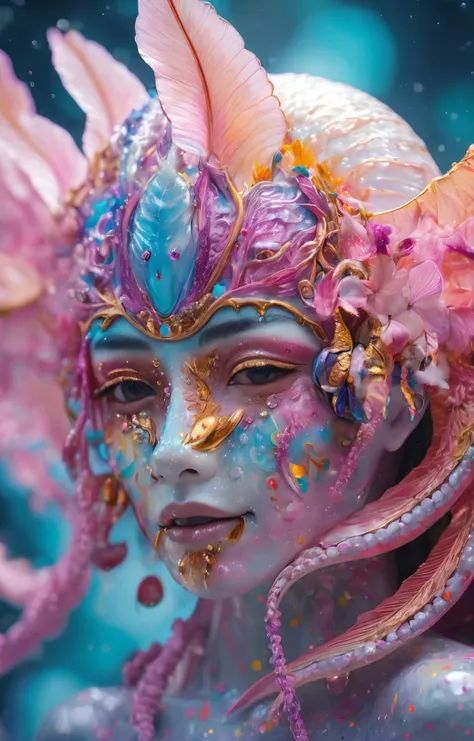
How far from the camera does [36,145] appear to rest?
4.76 feet

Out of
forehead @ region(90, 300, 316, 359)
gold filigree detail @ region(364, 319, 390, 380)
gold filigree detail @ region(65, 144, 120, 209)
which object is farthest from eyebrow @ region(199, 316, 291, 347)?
gold filigree detail @ region(65, 144, 120, 209)

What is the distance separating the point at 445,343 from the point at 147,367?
381mm

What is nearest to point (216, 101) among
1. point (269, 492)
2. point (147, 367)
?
point (147, 367)

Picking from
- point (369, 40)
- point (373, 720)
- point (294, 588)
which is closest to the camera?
point (373, 720)

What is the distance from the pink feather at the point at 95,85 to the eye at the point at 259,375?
1.59ft

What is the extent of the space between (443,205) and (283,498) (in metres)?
0.42

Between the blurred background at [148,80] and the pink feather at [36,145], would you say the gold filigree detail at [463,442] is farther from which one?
the pink feather at [36,145]

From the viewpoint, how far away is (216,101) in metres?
1.15

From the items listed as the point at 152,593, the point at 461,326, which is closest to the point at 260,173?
the point at 461,326

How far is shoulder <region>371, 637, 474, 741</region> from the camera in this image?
1017 mm

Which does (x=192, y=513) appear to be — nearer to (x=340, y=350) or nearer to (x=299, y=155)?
(x=340, y=350)

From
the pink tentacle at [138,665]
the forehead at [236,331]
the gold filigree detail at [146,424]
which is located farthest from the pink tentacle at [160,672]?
the forehead at [236,331]

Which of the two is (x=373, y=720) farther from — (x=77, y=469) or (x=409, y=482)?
(x=77, y=469)

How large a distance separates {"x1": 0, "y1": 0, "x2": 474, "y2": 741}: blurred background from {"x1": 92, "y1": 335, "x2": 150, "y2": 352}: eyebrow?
1.32ft
